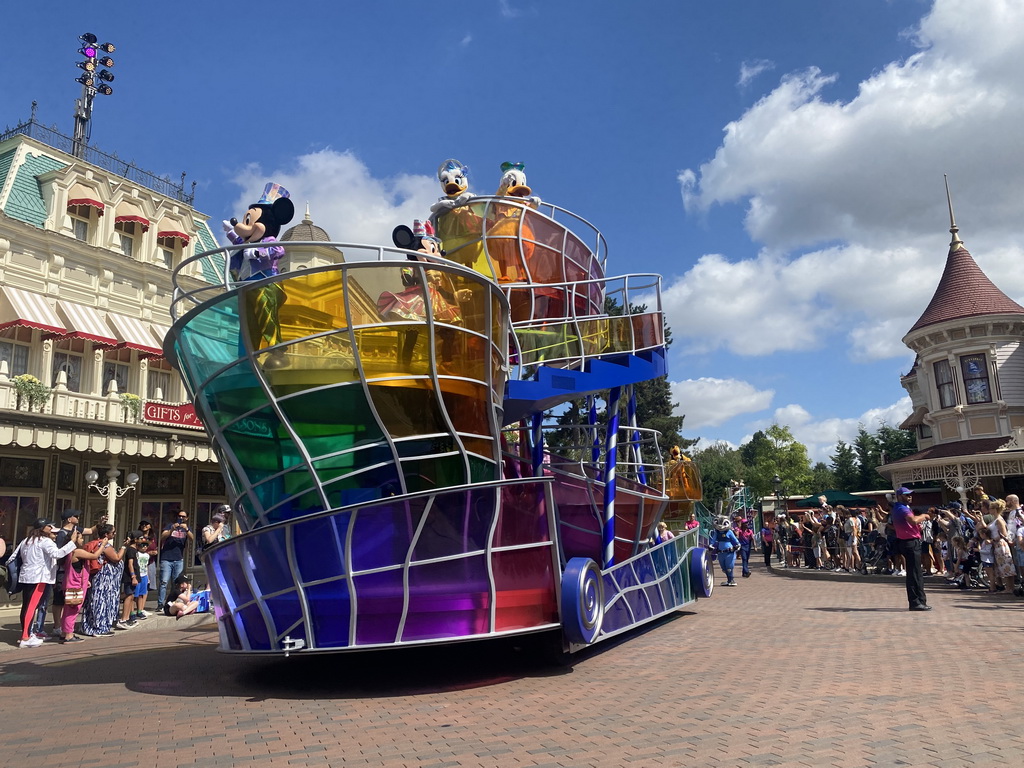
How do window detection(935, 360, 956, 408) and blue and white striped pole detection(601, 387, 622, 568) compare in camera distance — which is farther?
window detection(935, 360, 956, 408)

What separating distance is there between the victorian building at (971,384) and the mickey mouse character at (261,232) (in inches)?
1027

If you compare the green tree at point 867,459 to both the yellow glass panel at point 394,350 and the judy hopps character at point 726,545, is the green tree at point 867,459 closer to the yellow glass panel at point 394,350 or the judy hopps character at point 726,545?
the judy hopps character at point 726,545

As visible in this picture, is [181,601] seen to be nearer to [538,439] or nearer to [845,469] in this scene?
[538,439]

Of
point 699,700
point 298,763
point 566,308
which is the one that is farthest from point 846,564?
point 298,763

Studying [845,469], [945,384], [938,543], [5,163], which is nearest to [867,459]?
[845,469]

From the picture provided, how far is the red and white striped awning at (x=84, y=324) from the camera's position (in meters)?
19.0

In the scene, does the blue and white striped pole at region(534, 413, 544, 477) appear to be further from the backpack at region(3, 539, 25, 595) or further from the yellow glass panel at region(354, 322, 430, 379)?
the backpack at region(3, 539, 25, 595)

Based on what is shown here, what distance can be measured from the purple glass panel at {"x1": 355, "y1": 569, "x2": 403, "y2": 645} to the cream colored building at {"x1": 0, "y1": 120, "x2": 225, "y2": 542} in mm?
12798

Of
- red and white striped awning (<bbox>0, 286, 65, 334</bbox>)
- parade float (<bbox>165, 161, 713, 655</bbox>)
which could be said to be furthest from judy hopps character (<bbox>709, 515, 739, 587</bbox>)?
red and white striped awning (<bbox>0, 286, 65, 334</bbox>)

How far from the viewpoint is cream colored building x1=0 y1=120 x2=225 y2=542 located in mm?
17688

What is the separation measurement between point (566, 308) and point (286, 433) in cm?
498

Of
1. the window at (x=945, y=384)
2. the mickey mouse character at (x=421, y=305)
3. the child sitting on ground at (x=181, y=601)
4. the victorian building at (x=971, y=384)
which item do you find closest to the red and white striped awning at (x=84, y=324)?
the child sitting on ground at (x=181, y=601)

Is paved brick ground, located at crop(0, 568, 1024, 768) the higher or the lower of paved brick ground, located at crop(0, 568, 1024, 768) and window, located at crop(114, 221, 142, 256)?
the lower

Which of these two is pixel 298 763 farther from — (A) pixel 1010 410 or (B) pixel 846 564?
(A) pixel 1010 410
